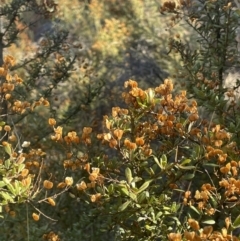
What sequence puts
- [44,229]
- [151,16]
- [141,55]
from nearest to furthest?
1. [44,229]
2. [141,55]
3. [151,16]

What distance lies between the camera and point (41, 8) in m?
5.63

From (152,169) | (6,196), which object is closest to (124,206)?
(152,169)

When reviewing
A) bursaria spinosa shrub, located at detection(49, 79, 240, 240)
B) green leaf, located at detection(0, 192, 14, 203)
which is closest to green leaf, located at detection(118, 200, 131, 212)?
bursaria spinosa shrub, located at detection(49, 79, 240, 240)

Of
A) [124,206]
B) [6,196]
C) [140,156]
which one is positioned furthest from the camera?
[140,156]

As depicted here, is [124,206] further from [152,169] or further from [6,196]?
[6,196]

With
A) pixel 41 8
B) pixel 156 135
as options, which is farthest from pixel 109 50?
pixel 156 135

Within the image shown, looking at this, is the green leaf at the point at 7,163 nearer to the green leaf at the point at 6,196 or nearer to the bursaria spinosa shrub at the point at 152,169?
the green leaf at the point at 6,196

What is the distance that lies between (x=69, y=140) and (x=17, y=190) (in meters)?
0.56

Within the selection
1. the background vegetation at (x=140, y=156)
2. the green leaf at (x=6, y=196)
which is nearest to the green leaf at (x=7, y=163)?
the background vegetation at (x=140, y=156)

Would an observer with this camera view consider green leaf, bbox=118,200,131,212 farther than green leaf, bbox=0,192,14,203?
Yes

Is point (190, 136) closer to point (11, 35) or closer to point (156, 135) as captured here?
point (156, 135)

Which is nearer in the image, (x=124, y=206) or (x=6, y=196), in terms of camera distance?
(x=6, y=196)

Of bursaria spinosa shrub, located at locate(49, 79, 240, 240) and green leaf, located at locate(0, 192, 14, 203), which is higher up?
green leaf, located at locate(0, 192, 14, 203)

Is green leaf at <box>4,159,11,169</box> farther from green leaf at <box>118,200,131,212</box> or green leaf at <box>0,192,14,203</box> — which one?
green leaf at <box>118,200,131,212</box>
